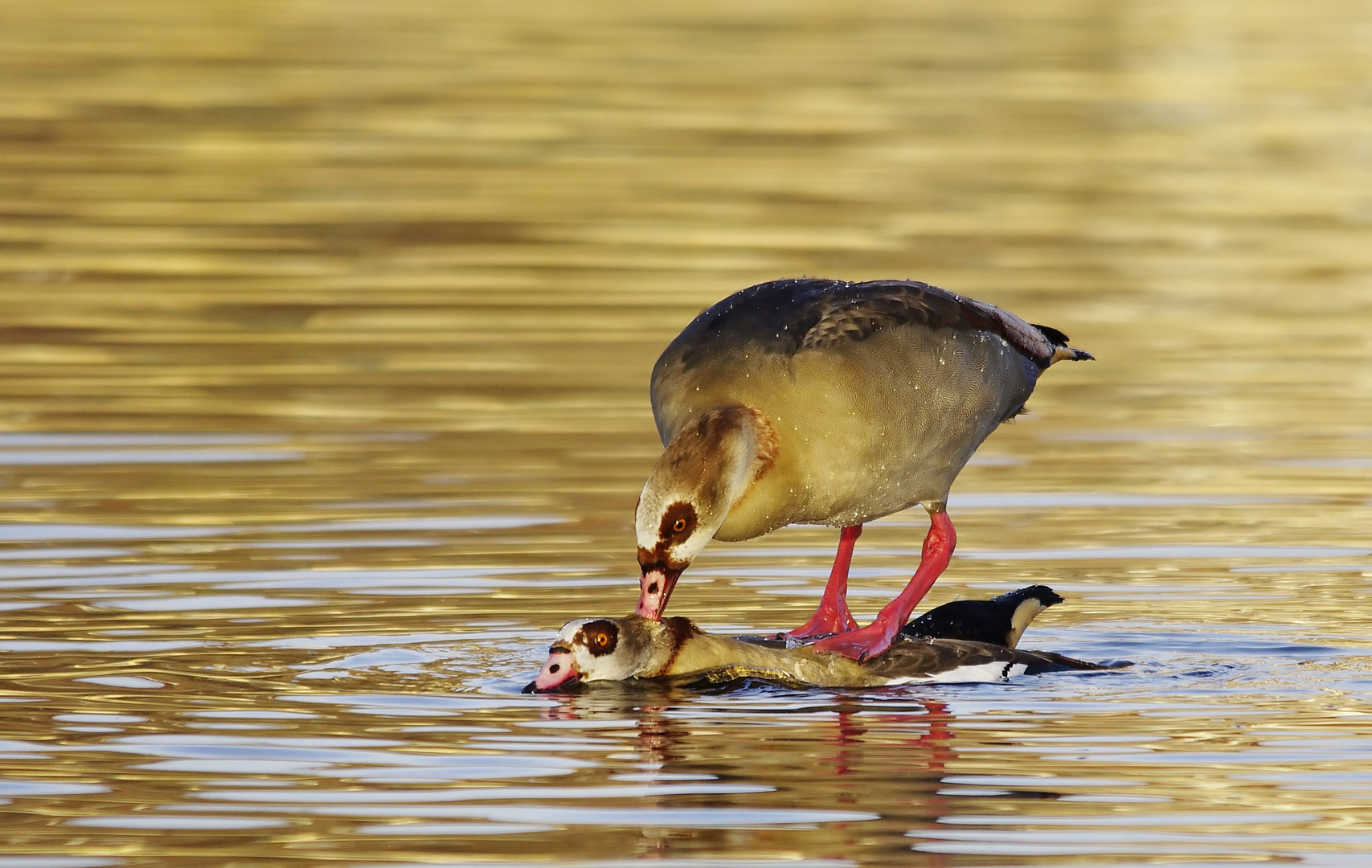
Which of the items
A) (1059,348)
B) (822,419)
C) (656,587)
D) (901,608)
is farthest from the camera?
(1059,348)

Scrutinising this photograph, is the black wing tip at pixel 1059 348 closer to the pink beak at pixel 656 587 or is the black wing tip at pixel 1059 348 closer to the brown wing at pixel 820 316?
the brown wing at pixel 820 316

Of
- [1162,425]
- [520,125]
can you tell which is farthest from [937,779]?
[520,125]

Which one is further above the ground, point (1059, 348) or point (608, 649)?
point (1059, 348)

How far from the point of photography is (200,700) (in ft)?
32.8

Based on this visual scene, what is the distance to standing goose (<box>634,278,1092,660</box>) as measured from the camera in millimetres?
10109

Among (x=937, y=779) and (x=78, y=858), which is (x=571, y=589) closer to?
(x=937, y=779)

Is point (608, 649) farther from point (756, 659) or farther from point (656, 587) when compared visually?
point (756, 659)

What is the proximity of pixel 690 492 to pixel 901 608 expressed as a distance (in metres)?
1.55

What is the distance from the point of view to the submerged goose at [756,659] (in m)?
10.4

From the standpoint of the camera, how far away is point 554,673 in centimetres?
1030

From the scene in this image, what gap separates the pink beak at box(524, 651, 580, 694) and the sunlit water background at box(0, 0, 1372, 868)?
9cm

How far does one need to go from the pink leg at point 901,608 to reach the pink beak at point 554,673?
100 cm

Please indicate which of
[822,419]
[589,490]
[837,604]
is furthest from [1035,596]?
[589,490]

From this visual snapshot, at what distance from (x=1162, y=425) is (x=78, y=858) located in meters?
9.68
